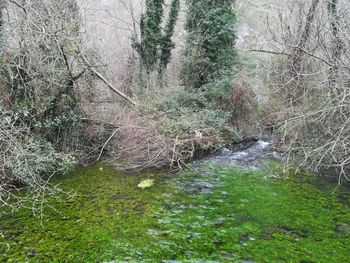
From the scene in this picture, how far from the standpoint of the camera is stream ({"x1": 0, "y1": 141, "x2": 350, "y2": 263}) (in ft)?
17.6

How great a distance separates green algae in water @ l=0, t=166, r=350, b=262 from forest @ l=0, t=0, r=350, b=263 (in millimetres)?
34

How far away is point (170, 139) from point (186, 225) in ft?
14.0

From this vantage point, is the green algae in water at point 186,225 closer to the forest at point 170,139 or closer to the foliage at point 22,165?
the forest at point 170,139

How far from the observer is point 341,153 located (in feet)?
28.0

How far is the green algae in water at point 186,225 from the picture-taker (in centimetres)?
536

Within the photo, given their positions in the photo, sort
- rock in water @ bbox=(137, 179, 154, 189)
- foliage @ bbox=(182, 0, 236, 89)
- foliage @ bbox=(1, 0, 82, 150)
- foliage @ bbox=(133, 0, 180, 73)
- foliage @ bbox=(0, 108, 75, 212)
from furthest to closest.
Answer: foliage @ bbox=(133, 0, 180, 73) < foliage @ bbox=(182, 0, 236, 89) < foliage @ bbox=(1, 0, 82, 150) < rock in water @ bbox=(137, 179, 154, 189) < foliage @ bbox=(0, 108, 75, 212)

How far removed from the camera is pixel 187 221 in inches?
257

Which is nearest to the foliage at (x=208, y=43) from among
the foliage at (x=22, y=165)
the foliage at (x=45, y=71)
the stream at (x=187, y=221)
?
the foliage at (x=45, y=71)

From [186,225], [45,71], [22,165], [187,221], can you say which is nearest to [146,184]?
[187,221]

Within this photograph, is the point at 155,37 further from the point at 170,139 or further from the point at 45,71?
the point at 45,71

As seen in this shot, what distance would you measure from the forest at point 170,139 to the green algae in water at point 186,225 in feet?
0.11

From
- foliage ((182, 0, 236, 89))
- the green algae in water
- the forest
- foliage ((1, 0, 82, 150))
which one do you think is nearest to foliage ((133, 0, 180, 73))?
the forest

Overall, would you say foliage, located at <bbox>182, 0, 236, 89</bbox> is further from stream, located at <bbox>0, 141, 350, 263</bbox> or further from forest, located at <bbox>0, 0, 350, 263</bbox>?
stream, located at <bbox>0, 141, 350, 263</bbox>

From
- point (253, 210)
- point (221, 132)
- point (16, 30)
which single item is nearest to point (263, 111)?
point (221, 132)
